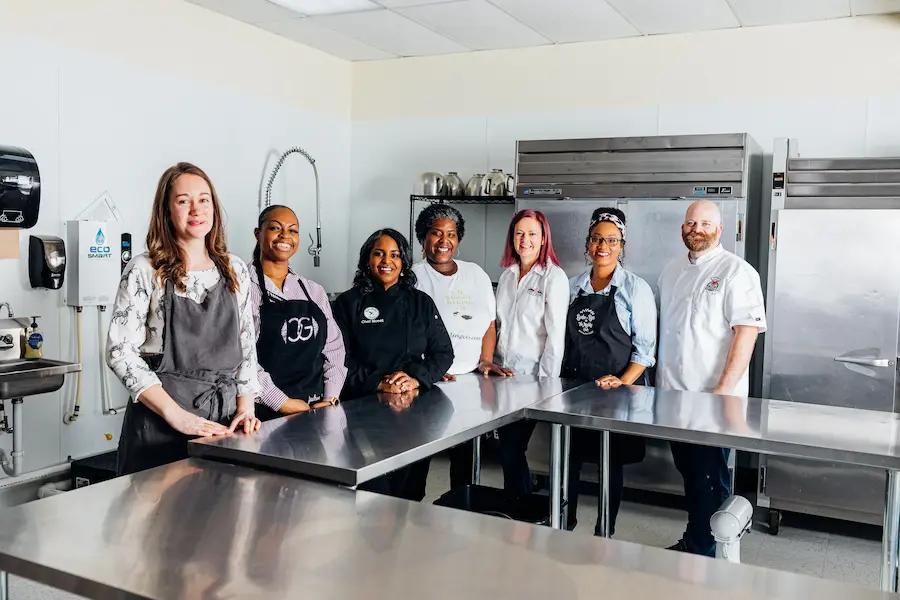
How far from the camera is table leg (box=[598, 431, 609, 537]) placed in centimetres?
328

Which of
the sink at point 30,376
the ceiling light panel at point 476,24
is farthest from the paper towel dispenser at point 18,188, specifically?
the ceiling light panel at point 476,24

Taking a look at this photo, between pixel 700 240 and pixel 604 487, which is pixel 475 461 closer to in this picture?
pixel 604 487

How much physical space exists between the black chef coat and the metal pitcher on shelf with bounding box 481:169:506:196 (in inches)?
79.4

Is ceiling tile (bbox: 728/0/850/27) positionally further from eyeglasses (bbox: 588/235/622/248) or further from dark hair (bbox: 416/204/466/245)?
dark hair (bbox: 416/204/466/245)

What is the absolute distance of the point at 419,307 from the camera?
3307 mm

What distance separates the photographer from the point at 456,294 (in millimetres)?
Result: 3693

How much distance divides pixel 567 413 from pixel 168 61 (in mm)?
3059

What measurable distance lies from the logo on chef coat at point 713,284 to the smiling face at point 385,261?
132cm

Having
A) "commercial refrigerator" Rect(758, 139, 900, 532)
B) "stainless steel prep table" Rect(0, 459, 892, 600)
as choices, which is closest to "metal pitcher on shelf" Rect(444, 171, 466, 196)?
"commercial refrigerator" Rect(758, 139, 900, 532)

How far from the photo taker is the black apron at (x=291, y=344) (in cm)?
292

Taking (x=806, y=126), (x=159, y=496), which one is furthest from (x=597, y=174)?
(x=159, y=496)

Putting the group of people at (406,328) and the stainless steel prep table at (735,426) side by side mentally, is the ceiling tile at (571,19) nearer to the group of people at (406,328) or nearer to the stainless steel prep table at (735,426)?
the group of people at (406,328)

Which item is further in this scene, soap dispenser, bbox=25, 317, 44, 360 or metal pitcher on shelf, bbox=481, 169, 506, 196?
metal pitcher on shelf, bbox=481, 169, 506, 196

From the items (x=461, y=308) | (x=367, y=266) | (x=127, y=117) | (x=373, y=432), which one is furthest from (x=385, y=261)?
(x=127, y=117)
